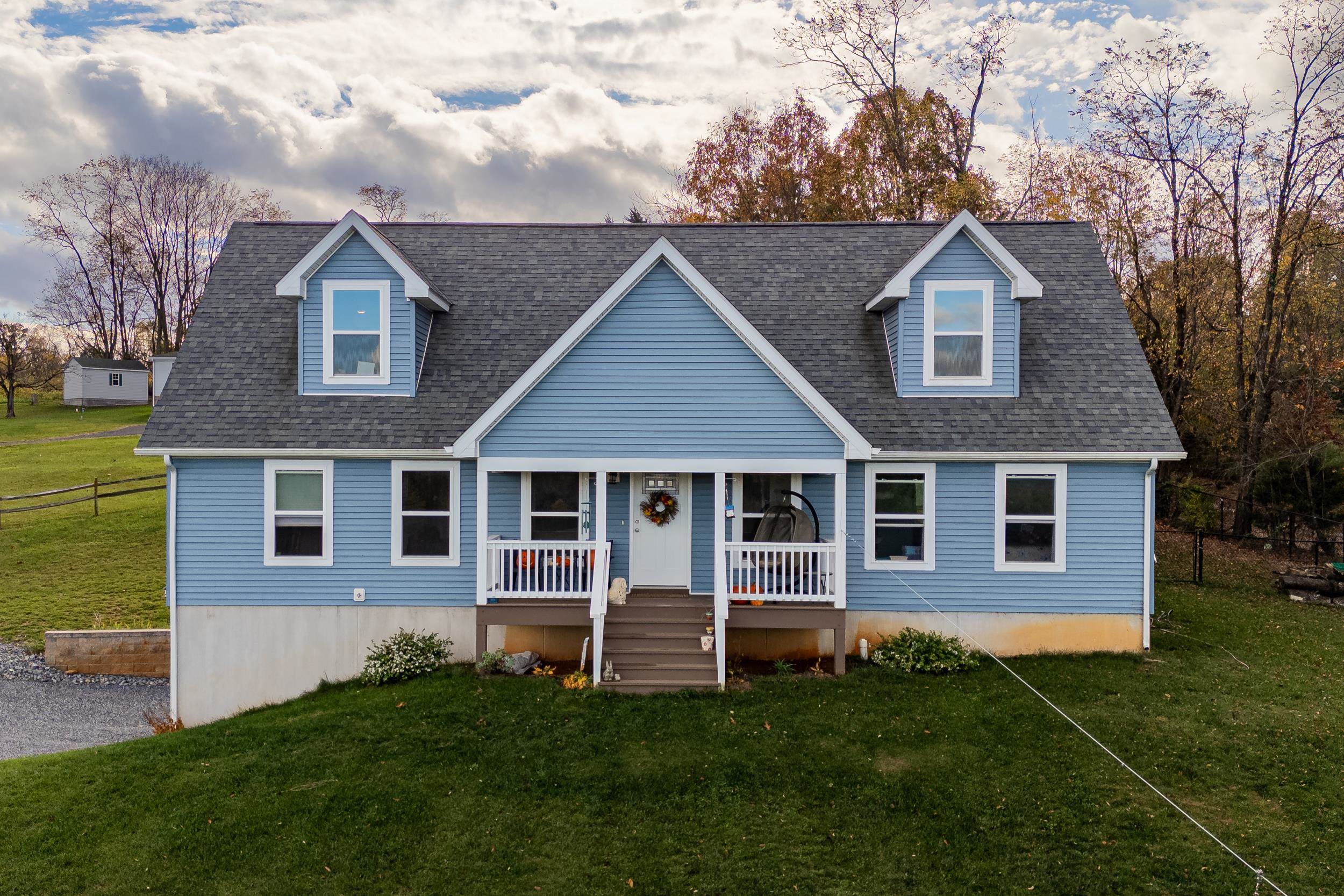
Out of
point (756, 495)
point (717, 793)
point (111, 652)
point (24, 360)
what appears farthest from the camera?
point (24, 360)

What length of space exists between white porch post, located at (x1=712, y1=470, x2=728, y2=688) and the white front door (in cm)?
111

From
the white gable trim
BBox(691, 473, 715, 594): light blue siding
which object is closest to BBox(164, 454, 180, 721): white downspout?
the white gable trim

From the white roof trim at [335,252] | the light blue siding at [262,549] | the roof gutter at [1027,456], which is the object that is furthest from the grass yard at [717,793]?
the white roof trim at [335,252]

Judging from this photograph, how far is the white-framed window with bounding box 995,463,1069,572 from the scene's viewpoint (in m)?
11.7

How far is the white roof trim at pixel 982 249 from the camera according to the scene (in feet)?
38.9

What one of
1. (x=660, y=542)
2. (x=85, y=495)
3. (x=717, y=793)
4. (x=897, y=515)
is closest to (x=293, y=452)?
(x=660, y=542)

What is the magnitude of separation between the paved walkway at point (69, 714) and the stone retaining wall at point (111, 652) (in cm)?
52

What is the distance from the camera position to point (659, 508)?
1212cm

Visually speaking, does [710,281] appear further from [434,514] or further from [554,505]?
[434,514]

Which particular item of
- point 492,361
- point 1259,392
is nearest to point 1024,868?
point 492,361

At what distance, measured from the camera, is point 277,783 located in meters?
8.12

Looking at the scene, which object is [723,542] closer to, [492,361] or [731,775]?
[731,775]

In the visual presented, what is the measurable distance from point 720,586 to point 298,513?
7.13 meters

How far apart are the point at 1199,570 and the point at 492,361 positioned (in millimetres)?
16515
